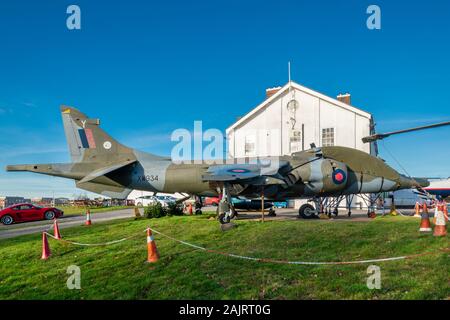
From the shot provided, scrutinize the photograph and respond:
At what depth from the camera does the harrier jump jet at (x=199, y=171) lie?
53.5 ft

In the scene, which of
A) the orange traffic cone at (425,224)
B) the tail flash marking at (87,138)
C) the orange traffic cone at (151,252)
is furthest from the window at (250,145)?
the orange traffic cone at (151,252)

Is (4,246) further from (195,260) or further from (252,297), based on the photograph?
(252,297)

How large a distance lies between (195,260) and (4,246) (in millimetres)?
10183

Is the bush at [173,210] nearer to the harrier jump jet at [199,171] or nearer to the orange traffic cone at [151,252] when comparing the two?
the harrier jump jet at [199,171]

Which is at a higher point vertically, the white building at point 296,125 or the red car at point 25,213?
the white building at point 296,125

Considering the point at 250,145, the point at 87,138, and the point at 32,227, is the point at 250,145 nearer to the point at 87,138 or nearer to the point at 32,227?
the point at 87,138

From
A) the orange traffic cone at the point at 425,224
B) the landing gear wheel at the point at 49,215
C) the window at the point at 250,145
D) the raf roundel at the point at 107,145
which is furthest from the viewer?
the window at the point at 250,145

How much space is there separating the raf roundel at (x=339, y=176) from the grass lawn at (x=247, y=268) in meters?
4.74

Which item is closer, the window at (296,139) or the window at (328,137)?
the window at (328,137)

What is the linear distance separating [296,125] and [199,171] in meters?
16.7

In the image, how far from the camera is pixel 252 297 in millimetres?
6297

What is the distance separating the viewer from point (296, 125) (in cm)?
3091

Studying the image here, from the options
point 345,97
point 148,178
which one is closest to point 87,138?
point 148,178
